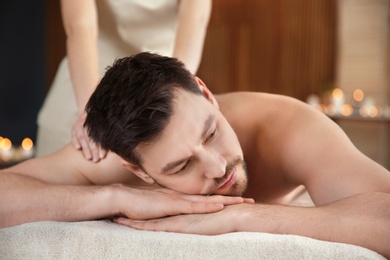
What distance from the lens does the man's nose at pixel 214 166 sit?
1.59m

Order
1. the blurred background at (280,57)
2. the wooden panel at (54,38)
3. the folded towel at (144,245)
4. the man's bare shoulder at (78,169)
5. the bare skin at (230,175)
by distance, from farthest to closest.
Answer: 1. the wooden panel at (54,38)
2. the blurred background at (280,57)
3. the man's bare shoulder at (78,169)
4. the bare skin at (230,175)
5. the folded towel at (144,245)

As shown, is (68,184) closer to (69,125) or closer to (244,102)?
(244,102)

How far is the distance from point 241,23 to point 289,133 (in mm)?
5517

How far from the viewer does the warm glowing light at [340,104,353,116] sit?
20.1 feet

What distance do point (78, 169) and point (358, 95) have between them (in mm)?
4974

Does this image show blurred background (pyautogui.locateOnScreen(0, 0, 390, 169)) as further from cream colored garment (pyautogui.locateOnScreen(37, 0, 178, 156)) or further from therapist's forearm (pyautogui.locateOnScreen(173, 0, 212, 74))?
therapist's forearm (pyautogui.locateOnScreen(173, 0, 212, 74))

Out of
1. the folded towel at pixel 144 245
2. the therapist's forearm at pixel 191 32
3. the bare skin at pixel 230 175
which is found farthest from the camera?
the therapist's forearm at pixel 191 32

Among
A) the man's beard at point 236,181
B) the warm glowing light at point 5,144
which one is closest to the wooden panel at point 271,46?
the warm glowing light at point 5,144

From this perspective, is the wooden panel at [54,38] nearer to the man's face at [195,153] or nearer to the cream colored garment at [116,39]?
the cream colored garment at [116,39]

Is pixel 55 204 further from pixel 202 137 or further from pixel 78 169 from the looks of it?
pixel 202 137

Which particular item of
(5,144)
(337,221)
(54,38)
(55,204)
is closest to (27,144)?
(5,144)

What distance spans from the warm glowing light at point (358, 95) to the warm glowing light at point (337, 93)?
12cm

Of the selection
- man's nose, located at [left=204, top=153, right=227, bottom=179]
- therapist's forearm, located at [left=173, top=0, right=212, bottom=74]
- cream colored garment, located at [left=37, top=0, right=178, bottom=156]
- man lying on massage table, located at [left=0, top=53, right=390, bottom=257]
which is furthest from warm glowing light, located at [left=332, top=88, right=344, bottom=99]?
man's nose, located at [left=204, top=153, right=227, bottom=179]

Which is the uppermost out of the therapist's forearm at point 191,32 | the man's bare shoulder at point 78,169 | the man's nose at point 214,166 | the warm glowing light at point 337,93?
the therapist's forearm at point 191,32
